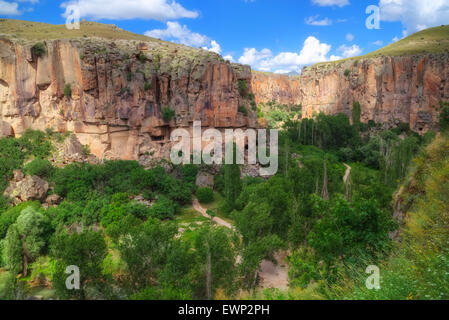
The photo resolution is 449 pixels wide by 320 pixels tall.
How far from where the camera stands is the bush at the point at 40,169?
30250mm

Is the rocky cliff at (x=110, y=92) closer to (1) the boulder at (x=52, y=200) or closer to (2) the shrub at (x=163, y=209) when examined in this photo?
(1) the boulder at (x=52, y=200)

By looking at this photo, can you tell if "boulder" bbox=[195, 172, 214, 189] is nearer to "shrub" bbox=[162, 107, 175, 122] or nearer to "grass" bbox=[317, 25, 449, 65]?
"shrub" bbox=[162, 107, 175, 122]

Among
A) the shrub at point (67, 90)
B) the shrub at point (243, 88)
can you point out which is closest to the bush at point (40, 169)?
the shrub at point (67, 90)

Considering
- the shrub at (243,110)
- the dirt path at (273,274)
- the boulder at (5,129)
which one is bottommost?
the dirt path at (273,274)

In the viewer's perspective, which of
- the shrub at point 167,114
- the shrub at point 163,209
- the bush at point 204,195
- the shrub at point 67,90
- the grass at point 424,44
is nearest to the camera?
the shrub at point 163,209

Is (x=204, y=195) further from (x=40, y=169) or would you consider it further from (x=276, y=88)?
(x=276, y=88)

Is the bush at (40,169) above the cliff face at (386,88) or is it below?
below

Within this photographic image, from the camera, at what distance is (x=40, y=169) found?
3033cm

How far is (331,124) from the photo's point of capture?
58.2 metres

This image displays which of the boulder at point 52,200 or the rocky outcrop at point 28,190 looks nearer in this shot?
the rocky outcrop at point 28,190

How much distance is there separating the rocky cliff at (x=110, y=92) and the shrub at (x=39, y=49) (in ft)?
0.44

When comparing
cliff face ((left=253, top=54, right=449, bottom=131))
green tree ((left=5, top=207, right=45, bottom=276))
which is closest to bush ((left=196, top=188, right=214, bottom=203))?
green tree ((left=5, top=207, right=45, bottom=276))

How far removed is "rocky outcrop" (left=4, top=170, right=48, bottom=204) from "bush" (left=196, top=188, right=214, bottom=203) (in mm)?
15421
